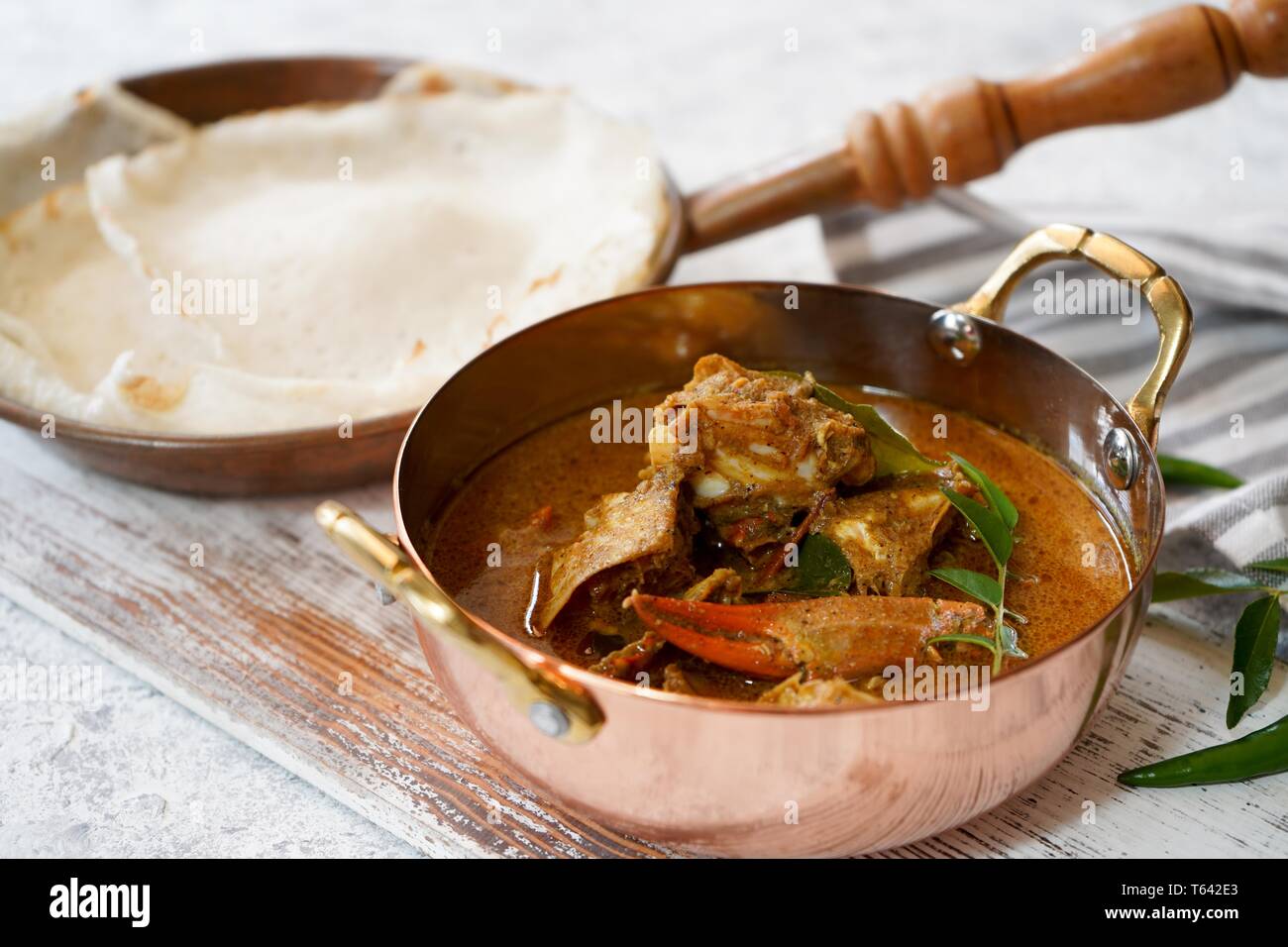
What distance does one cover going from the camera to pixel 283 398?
1966mm

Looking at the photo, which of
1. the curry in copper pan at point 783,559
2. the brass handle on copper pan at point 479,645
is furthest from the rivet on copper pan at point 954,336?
the brass handle on copper pan at point 479,645

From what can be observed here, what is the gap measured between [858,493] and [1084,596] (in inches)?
11.5

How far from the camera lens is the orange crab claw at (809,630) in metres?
1.39

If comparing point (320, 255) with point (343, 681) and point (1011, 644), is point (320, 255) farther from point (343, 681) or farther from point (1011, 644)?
point (1011, 644)

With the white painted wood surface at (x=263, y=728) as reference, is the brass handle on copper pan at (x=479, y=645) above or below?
above

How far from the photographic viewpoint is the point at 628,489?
178 cm

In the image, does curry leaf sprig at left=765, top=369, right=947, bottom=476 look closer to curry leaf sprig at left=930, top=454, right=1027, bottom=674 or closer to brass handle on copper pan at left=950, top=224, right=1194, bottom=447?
curry leaf sprig at left=930, top=454, right=1027, bottom=674

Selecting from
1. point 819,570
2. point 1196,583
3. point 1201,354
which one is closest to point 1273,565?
point 1196,583

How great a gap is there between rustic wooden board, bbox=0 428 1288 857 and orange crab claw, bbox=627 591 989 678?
24 centimetres

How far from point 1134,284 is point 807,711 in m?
0.81

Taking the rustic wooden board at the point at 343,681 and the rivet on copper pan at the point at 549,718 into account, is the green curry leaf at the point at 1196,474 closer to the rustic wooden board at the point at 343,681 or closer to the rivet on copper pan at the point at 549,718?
the rustic wooden board at the point at 343,681

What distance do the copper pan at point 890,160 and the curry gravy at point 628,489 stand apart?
0.80 feet

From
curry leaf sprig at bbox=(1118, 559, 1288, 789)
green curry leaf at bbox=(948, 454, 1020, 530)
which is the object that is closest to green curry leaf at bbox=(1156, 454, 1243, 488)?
curry leaf sprig at bbox=(1118, 559, 1288, 789)

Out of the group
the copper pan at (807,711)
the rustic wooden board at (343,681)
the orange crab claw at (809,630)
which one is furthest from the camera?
the rustic wooden board at (343,681)
